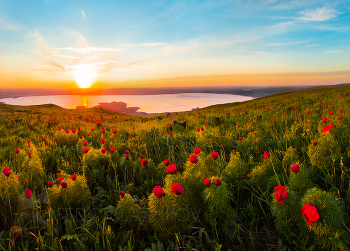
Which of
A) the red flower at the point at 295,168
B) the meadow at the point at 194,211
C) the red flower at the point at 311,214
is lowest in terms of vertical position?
the meadow at the point at 194,211

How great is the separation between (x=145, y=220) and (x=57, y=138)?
441cm

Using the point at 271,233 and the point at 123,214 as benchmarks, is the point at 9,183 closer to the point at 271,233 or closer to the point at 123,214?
the point at 123,214

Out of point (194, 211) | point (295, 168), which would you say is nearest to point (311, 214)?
point (295, 168)

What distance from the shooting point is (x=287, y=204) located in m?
1.61

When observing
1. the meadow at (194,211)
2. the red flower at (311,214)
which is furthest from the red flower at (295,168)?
the red flower at (311,214)

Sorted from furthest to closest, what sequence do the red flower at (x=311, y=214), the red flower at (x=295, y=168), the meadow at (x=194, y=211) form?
the red flower at (x=295, y=168) → the meadow at (x=194, y=211) → the red flower at (x=311, y=214)

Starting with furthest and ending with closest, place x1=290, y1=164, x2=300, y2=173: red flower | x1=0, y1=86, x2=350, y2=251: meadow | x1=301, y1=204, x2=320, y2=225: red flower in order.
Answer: x1=290, y1=164, x2=300, y2=173: red flower, x1=0, y1=86, x2=350, y2=251: meadow, x1=301, y1=204, x2=320, y2=225: red flower

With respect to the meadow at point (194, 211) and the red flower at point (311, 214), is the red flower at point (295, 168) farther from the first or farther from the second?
the red flower at point (311, 214)

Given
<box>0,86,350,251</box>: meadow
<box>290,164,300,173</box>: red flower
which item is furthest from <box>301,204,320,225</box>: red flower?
<box>290,164,300,173</box>: red flower

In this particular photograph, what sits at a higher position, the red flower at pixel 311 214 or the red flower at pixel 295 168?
the red flower at pixel 295 168

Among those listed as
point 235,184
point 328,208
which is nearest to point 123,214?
point 235,184

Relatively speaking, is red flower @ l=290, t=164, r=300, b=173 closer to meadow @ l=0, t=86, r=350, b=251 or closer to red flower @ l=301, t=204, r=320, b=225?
meadow @ l=0, t=86, r=350, b=251

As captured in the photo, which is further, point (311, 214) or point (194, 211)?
point (194, 211)

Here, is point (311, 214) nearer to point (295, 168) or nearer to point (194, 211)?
point (295, 168)
